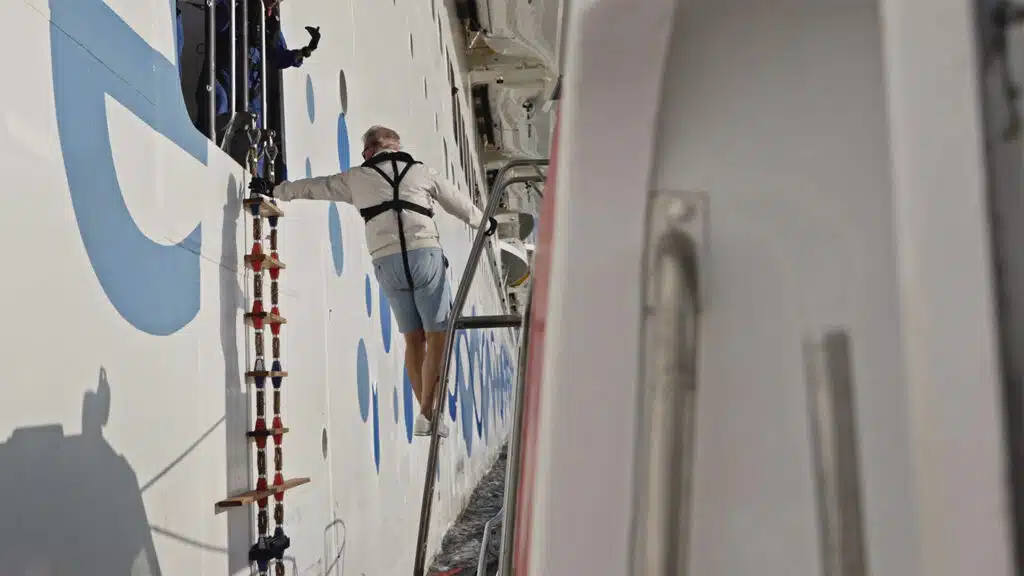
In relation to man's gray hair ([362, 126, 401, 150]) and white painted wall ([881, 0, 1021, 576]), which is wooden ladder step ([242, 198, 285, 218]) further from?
white painted wall ([881, 0, 1021, 576])

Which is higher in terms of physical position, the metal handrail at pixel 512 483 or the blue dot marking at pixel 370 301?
the blue dot marking at pixel 370 301

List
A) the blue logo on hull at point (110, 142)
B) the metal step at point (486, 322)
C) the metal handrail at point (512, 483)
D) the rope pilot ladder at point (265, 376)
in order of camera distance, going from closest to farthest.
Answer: the metal handrail at point (512, 483), the blue logo on hull at point (110, 142), the metal step at point (486, 322), the rope pilot ladder at point (265, 376)

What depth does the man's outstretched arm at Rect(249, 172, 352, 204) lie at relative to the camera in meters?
2.16

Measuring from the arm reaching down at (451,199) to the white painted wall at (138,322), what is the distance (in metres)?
0.43

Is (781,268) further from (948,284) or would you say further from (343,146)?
(343,146)

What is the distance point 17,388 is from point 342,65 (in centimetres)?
240

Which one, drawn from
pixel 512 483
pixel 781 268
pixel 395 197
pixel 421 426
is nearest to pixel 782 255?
pixel 781 268

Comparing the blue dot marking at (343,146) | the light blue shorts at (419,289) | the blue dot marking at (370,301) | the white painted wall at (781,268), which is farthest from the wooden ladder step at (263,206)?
the white painted wall at (781,268)

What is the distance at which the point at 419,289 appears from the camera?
9.18 feet

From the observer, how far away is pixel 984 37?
437 millimetres

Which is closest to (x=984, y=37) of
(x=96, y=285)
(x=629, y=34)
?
(x=629, y=34)

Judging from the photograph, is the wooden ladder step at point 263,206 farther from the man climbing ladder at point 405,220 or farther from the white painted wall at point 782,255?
the white painted wall at point 782,255

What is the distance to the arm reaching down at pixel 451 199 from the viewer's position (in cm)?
267

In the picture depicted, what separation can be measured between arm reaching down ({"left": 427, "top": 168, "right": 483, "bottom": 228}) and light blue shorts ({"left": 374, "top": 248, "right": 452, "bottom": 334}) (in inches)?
5.7
